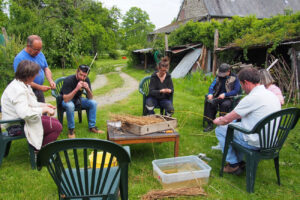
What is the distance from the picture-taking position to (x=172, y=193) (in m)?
2.63

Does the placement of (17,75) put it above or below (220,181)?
above

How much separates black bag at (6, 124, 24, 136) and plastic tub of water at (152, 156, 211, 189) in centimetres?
181

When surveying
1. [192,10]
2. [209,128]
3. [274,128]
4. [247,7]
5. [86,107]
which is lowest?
[209,128]

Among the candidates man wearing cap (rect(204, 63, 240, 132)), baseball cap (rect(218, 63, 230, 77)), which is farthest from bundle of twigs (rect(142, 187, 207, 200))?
baseball cap (rect(218, 63, 230, 77))

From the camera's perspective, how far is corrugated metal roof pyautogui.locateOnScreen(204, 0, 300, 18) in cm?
2210

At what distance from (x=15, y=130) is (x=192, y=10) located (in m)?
24.2

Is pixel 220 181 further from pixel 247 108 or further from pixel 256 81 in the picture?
pixel 256 81

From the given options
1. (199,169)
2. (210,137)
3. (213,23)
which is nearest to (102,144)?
(199,169)

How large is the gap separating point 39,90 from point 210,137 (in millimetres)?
3355

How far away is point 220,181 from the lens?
2994mm

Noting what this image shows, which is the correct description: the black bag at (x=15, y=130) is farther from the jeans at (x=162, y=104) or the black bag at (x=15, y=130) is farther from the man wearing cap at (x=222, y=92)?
the man wearing cap at (x=222, y=92)

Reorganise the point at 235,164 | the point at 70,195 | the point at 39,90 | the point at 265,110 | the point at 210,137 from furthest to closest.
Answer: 1. the point at 210,137
2. the point at 39,90
3. the point at 235,164
4. the point at 265,110
5. the point at 70,195

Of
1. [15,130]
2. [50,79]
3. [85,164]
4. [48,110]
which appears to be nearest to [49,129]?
[48,110]

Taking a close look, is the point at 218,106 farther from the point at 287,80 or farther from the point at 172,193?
the point at 287,80
